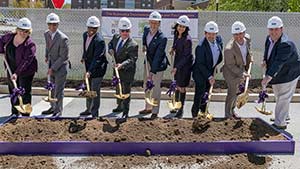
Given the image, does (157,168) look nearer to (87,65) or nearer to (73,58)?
(87,65)

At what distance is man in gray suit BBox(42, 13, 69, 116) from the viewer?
749 cm

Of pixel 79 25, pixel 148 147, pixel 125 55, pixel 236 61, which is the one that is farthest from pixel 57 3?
pixel 148 147

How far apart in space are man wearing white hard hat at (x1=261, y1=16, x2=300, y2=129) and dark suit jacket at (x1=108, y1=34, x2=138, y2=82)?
2.10 meters

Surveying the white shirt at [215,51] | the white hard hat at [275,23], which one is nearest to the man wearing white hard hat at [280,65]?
the white hard hat at [275,23]

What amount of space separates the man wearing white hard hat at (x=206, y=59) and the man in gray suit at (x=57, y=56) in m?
2.19

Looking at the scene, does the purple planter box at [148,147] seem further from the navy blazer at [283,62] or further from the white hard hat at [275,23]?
the white hard hat at [275,23]

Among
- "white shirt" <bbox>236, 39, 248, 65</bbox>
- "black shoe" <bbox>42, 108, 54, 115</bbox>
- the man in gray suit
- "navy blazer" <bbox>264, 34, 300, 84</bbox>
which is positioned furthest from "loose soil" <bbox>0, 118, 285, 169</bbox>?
"black shoe" <bbox>42, 108, 54, 115</bbox>

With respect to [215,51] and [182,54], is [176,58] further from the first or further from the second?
[215,51]

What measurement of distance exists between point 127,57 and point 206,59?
130cm

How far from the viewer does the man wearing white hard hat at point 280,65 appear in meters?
6.92

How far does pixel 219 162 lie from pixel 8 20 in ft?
26.7

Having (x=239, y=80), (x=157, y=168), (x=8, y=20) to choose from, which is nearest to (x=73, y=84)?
(x=8, y=20)

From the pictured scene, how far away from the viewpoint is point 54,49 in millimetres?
7574

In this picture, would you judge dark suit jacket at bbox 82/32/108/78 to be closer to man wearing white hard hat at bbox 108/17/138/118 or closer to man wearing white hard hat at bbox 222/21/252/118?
man wearing white hard hat at bbox 108/17/138/118
